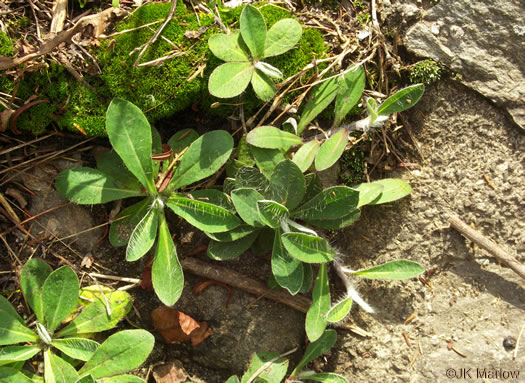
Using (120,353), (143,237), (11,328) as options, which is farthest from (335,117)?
(11,328)

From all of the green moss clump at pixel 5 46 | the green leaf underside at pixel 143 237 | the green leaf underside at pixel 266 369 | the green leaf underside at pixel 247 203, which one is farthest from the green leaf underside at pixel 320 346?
the green moss clump at pixel 5 46

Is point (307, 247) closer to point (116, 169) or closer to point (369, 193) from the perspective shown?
point (369, 193)

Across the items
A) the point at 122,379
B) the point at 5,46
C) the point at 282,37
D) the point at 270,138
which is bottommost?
the point at 122,379

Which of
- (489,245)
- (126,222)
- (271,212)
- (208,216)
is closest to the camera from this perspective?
→ (271,212)

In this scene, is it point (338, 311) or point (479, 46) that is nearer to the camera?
point (338, 311)

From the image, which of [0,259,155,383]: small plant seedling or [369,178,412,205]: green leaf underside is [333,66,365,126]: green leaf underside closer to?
[369,178,412,205]: green leaf underside

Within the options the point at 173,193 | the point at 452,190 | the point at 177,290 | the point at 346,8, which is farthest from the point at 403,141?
the point at 177,290
